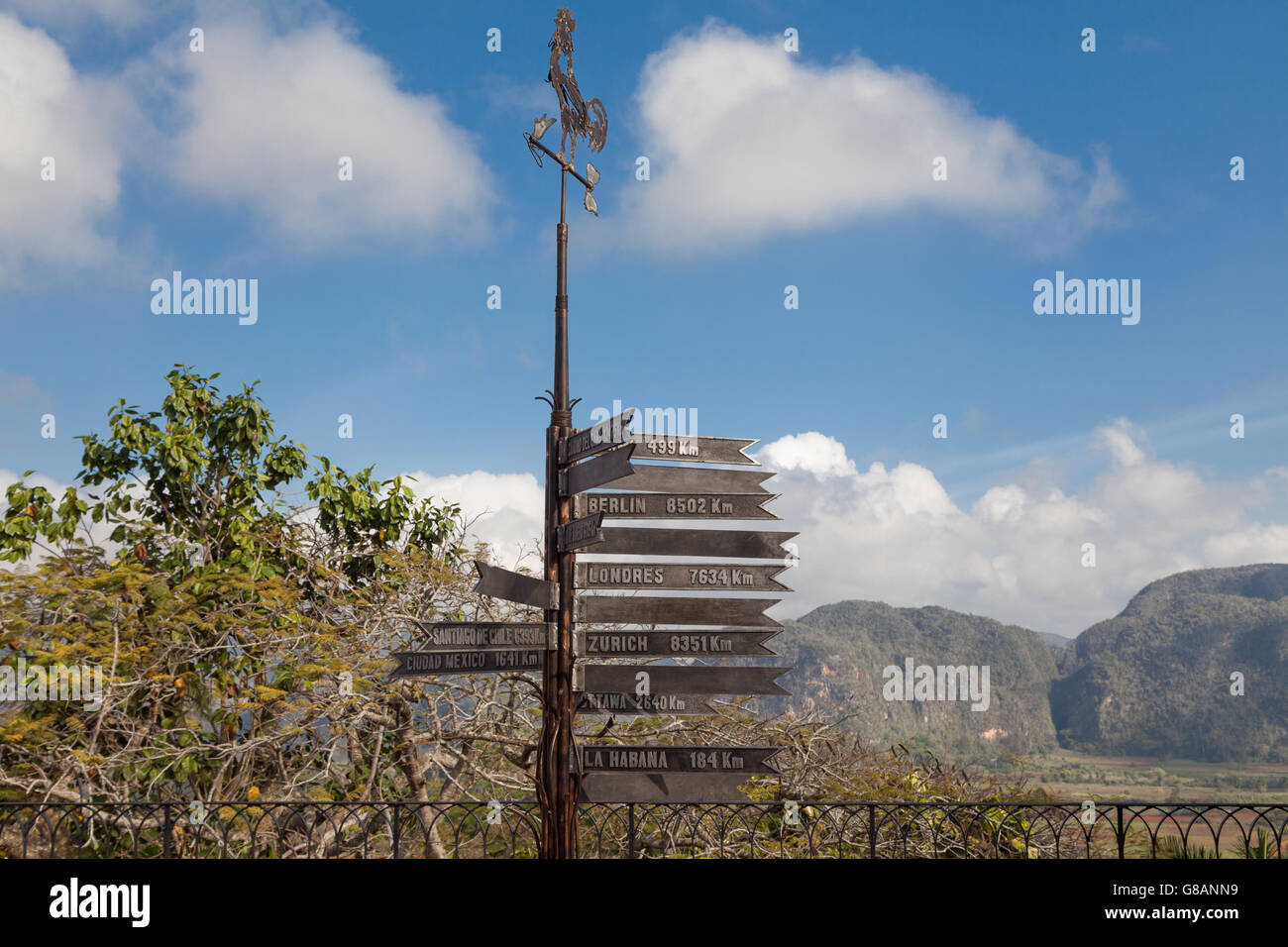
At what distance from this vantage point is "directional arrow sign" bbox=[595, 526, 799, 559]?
5.09 meters

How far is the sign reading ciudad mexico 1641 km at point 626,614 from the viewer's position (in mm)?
4879

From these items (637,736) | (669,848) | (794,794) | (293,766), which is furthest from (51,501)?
(794,794)

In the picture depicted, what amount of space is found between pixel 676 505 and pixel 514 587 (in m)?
1.06

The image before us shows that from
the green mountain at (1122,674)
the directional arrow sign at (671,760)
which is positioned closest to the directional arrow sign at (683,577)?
the directional arrow sign at (671,760)

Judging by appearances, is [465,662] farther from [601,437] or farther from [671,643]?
[601,437]

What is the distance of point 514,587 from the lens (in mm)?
4766

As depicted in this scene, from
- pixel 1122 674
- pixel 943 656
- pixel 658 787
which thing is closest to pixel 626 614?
pixel 658 787

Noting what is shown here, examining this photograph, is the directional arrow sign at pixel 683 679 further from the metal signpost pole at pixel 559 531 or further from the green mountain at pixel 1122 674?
the green mountain at pixel 1122 674

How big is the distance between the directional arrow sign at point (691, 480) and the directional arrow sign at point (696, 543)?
0.25 m

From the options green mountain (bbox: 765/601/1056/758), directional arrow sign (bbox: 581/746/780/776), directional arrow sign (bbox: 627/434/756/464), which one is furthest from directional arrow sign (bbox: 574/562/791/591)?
green mountain (bbox: 765/601/1056/758)

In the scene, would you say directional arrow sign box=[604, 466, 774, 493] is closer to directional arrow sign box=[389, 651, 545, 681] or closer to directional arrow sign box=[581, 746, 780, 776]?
directional arrow sign box=[389, 651, 545, 681]

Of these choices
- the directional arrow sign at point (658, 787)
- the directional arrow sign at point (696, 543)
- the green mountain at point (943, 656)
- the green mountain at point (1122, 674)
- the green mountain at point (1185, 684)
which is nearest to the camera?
the directional arrow sign at point (658, 787)

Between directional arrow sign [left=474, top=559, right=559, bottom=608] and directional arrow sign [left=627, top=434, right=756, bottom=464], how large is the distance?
3.11 ft
